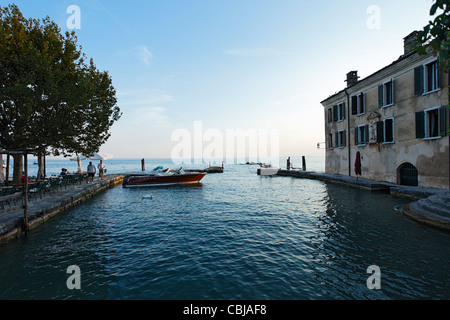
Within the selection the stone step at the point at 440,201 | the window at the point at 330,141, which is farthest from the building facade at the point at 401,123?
the stone step at the point at 440,201

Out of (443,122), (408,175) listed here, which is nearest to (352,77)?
(408,175)

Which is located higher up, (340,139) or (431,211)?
(340,139)

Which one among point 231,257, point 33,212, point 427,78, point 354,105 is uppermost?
point 354,105

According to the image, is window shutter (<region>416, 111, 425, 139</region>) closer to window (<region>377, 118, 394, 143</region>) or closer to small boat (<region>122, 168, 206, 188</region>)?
window (<region>377, 118, 394, 143</region>)

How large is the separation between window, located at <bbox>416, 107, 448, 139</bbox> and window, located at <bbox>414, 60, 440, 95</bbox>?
139cm

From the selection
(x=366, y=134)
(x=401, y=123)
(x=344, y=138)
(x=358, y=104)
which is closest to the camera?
(x=401, y=123)

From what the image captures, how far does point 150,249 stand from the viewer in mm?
7477

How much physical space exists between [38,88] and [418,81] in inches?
975

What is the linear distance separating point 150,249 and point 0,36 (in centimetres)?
1568

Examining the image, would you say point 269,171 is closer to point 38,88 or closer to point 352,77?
point 352,77

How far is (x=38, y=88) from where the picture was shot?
559 inches

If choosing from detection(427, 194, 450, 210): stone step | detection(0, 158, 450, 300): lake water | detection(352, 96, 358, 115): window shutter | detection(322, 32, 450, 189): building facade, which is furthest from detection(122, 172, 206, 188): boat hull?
detection(427, 194, 450, 210): stone step

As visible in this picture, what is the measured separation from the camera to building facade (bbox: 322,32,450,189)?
14141 millimetres
